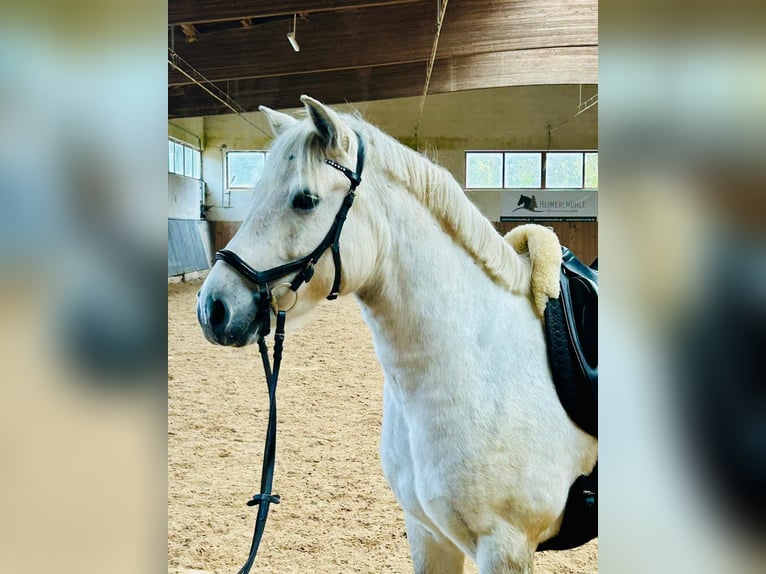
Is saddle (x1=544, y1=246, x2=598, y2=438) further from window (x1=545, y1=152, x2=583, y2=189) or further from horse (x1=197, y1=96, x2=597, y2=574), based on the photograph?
window (x1=545, y1=152, x2=583, y2=189)

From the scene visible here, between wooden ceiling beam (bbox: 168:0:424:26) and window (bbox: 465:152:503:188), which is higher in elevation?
window (bbox: 465:152:503:188)

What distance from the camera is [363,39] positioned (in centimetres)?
382

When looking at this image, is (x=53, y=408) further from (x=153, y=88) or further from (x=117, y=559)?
(x=153, y=88)

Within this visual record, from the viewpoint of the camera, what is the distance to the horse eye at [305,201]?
976 millimetres

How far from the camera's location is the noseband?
945 millimetres

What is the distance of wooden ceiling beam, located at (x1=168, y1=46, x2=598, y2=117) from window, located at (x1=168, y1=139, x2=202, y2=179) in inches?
91.1

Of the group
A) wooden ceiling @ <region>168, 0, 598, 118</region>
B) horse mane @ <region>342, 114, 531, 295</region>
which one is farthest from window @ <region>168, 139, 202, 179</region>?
horse mane @ <region>342, 114, 531, 295</region>

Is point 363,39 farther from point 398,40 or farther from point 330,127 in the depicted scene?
point 330,127

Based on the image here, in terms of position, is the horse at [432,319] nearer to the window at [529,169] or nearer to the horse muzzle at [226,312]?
the horse muzzle at [226,312]

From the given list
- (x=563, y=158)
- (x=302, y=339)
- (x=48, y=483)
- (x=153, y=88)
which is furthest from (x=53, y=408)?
(x=563, y=158)

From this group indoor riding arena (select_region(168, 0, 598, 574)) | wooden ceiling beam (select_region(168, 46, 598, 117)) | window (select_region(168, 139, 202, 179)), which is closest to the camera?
indoor riding arena (select_region(168, 0, 598, 574))

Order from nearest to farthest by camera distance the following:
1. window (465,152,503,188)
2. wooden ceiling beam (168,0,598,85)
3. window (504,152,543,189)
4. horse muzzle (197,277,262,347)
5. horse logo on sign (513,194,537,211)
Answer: horse muzzle (197,277,262,347) → wooden ceiling beam (168,0,598,85) → horse logo on sign (513,194,537,211) → window (504,152,543,189) → window (465,152,503,188)

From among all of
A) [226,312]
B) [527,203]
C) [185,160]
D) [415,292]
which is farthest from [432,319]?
[527,203]

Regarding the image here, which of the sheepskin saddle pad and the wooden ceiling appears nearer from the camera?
the sheepskin saddle pad
